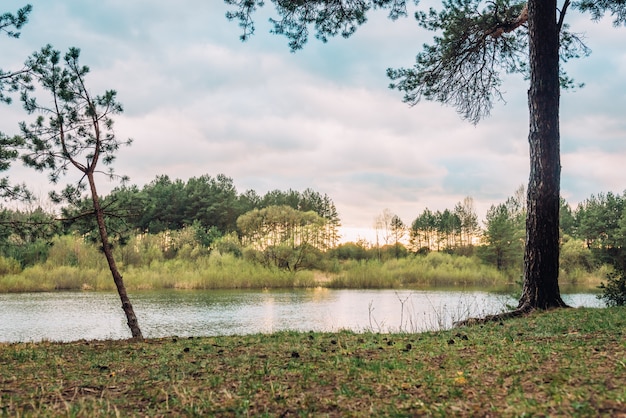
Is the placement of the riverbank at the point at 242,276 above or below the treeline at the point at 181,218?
below

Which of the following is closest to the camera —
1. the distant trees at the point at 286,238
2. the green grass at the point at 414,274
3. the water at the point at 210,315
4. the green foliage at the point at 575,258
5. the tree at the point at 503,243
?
the water at the point at 210,315

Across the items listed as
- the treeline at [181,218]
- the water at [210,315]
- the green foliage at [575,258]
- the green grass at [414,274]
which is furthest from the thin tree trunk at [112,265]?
the green foliage at [575,258]

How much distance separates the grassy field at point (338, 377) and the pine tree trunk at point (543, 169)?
218 centimetres

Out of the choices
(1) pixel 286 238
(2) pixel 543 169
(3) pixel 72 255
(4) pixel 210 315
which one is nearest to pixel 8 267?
(3) pixel 72 255

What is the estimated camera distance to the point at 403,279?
38438 mm

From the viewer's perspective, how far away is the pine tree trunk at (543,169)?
8.70 m

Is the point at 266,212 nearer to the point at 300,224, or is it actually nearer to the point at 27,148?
the point at 300,224

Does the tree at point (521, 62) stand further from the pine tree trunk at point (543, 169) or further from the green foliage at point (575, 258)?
the green foliage at point (575, 258)

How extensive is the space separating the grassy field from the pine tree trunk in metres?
2.18

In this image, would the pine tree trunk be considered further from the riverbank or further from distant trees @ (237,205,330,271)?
distant trees @ (237,205,330,271)

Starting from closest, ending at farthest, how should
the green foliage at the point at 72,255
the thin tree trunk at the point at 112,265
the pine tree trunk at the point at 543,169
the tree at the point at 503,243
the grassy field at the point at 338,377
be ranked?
the grassy field at the point at 338,377
the thin tree trunk at the point at 112,265
the pine tree trunk at the point at 543,169
the green foliage at the point at 72,255
the tree at the point at 503,243

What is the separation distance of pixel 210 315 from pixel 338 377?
15.9 m

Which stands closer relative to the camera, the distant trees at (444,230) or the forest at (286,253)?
the forest at (286,253)

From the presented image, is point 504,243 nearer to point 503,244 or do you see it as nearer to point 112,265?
point 503,244
